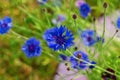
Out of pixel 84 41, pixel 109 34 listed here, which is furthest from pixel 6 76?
pixel 84 41

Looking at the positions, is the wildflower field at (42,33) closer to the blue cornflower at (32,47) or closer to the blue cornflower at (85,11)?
the blue cornflower at (85,11)

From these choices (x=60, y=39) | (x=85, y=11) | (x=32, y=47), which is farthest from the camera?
(x=85, y=11)

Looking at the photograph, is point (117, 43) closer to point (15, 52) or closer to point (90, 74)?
point (90, 74)

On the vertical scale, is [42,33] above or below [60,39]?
above

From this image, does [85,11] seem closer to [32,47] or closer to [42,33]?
[42,33]

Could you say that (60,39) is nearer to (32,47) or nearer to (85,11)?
(32,47)

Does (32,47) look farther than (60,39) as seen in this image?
Yes

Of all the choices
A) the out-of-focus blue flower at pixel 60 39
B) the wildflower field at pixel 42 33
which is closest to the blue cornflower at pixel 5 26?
the wildflower field at pixel 42 33

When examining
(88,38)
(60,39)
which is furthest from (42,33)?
(60,39)

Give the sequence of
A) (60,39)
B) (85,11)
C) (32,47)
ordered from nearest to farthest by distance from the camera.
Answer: (60,39)
(32,47)
(85,11)

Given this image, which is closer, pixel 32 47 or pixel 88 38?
pixel 32 47
